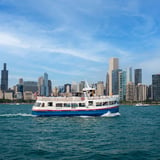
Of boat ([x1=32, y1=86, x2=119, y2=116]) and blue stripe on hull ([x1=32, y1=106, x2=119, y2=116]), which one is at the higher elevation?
boat ([x1=32, y1=86, x2=119, y2=116])

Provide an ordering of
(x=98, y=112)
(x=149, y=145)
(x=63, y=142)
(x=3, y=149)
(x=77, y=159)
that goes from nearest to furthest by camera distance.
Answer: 1. (x=77, y=159)
2. (x=3, y=149)
3. (x=149, y=145)
4. (x=63, y=142)
5. (x=98, y=112)

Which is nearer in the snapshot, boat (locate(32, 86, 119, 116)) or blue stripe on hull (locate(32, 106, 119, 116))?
blue stripe on hull (locate(32, 106, 119, 116))

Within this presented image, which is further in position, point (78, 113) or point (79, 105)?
point (79, 105)

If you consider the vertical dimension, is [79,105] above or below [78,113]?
above

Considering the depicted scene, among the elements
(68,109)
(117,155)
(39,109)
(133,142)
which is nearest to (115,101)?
(68,109)

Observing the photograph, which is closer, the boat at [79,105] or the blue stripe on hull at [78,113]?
the blue stripe on hull at [78,113]

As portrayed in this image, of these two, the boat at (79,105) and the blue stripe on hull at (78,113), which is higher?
the boat at (79,105)

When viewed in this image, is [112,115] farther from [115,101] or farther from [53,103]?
[53,103]

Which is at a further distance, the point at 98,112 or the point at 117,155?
the point at 98,112

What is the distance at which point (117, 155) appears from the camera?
26047mm

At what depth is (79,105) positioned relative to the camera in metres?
66.4

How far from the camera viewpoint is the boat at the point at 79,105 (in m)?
65.1

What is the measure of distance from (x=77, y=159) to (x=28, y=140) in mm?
11345

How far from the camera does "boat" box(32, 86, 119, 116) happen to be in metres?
65.1
